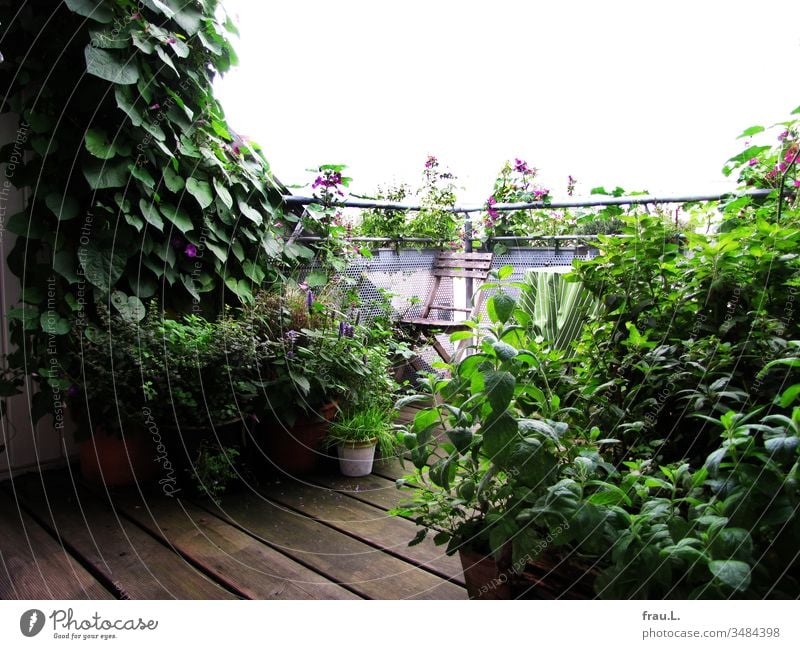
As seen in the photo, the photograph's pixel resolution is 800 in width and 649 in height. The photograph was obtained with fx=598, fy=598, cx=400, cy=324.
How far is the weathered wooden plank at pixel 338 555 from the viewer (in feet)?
4.48

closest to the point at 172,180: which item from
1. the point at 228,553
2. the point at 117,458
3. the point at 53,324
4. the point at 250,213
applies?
the point at 250,213

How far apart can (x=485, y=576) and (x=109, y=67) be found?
1.67m

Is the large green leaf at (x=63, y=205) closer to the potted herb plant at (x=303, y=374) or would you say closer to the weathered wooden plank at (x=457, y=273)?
the potted herb plant at (x=303, y=374)

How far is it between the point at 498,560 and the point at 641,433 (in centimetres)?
35

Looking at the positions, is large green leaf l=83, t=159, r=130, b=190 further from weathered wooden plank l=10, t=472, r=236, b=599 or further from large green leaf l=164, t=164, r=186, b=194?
weathered wooden plank l=10, t=472, r=236, b=599

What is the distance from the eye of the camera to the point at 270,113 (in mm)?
1705

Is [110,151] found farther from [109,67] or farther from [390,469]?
[390,469]

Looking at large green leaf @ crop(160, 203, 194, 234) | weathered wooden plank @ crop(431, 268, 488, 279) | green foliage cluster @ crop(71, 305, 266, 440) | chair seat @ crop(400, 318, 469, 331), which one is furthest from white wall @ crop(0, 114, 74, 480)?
weathered wooden plank @ crop(431, 268, 488, 279)

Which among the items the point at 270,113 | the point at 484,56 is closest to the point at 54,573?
the point at 270,113

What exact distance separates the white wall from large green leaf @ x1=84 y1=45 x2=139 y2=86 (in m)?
0.34

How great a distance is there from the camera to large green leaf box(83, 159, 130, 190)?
5.76 ft

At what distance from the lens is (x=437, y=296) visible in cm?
344

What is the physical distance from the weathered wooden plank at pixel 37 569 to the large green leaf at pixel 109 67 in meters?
1.25

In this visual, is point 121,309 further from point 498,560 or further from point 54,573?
point 498,560
